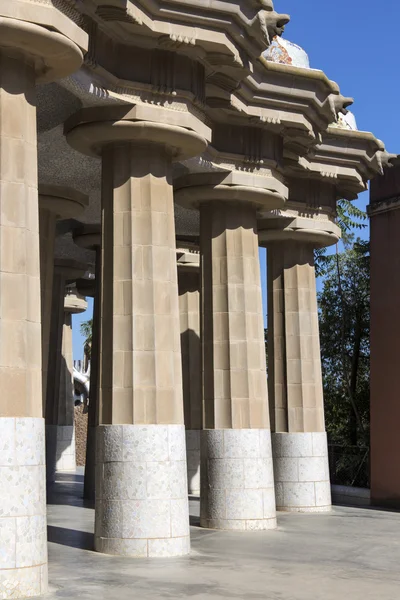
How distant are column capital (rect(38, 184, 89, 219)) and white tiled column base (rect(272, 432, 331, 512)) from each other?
408 inches

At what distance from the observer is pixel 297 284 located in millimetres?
33688

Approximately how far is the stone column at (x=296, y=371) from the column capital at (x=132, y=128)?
36.1 feet

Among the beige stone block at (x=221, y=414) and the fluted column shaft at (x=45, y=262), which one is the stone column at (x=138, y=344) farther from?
the fluted column shaft at (x=45, y=262)

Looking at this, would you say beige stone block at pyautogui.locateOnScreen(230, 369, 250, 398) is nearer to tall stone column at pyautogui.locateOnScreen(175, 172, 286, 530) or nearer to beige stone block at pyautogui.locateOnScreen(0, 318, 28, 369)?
tall stone column at pyautogui.locateOnScreen(175, 172, 286, 530)

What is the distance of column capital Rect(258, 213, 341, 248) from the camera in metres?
32.6

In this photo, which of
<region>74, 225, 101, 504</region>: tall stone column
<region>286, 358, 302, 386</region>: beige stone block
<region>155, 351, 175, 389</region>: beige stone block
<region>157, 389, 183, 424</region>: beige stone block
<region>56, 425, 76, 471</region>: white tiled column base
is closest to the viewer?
<region>157, 389, 183, 424</region>: beige stone block

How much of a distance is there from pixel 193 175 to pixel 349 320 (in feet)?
80.8

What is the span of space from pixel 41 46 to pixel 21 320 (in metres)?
4.79

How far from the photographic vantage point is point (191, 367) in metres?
40.7

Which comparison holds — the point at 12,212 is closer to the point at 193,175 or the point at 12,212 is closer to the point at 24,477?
the point at 24,477

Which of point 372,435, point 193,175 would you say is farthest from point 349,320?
point 193,175

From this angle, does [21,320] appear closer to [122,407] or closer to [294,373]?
[122,407]

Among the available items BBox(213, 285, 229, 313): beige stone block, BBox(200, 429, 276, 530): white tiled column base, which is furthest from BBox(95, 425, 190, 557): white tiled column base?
BBox(213, 285, 229, 313): beige stone block

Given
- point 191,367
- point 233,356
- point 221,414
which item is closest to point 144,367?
point 221,414
